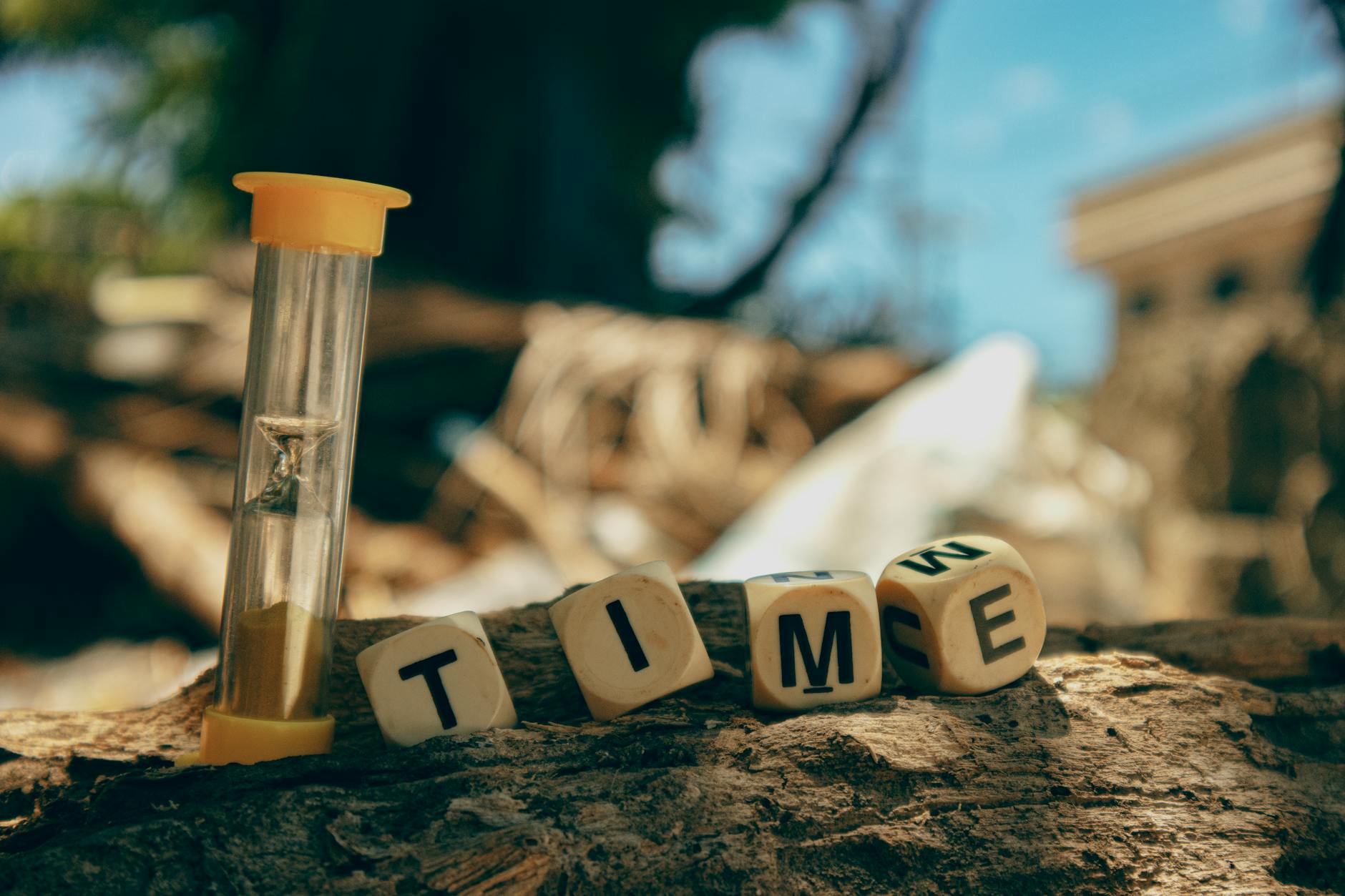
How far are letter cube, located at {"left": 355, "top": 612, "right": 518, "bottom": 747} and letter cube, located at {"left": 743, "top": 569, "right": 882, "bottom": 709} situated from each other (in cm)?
27

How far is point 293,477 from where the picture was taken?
107cm

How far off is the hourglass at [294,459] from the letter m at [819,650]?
0.47 meters

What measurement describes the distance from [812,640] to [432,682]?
38 centimetres

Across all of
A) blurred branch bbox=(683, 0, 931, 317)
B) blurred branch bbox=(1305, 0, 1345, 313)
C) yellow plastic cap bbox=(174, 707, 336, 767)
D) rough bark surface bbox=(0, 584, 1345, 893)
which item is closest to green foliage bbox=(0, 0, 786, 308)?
blurred branch bbox=(683, 0, 931, 317)

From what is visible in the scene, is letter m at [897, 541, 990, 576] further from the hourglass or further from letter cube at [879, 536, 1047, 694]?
the hourglass

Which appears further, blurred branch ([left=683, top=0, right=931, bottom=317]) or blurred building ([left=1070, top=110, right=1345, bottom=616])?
blurred branch ([left=683, top=0, right=931, bottom=317])

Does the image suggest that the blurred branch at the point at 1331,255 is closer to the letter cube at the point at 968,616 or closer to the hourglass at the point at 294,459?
the letter cube at the point at 968,616

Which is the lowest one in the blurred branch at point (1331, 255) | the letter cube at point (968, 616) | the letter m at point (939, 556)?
the letter cube at point (968, 616)

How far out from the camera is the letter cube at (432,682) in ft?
3.35

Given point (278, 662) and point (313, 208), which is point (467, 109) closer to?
point (313, 208)

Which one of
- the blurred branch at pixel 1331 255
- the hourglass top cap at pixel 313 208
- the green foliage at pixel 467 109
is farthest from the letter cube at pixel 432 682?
the green foliage at pixel 467 109

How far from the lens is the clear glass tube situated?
41.1 inches

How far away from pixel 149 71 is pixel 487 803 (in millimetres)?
7566

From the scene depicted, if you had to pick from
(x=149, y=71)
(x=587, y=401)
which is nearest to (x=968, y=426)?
(x=587, y=401)
